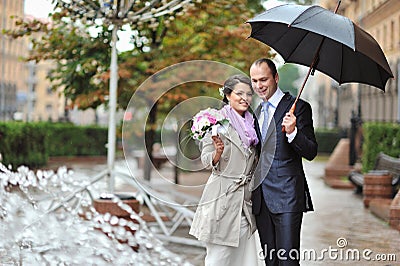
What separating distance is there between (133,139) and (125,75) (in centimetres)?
660

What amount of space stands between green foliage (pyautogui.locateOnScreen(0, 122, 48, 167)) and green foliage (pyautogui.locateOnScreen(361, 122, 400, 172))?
29.0 feet

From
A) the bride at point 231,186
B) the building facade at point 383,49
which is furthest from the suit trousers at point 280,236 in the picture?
the building facade at point 383,49

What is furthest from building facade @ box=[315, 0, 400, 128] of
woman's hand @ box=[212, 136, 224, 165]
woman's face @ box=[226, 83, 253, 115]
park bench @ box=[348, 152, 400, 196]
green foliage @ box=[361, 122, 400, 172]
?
woman's hand @ box=[212, 136, 224, 165]

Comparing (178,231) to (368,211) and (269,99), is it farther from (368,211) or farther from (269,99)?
(269,99)

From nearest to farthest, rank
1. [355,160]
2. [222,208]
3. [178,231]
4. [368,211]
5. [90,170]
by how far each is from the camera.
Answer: [222,208], [178,231], [368,211], [355,160], [90,170]

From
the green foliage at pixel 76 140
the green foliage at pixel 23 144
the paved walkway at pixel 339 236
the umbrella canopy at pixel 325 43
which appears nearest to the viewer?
the umbrella canopy at pixel 325 43

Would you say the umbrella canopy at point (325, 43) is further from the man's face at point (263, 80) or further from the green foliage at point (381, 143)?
the green foliage at point (381, 143)

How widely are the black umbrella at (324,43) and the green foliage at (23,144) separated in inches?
551

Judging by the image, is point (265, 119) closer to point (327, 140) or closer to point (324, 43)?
point (324, 43)

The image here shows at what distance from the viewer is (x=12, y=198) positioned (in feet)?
23.4

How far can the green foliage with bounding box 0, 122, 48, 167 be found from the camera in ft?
68.7

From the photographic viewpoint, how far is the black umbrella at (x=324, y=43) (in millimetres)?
5820

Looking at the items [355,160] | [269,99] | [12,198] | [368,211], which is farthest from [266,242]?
[355,160]

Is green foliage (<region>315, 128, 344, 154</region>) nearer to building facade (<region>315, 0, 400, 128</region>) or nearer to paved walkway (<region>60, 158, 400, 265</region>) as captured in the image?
building facade (<region>315, 0, 400, 128</region>)
